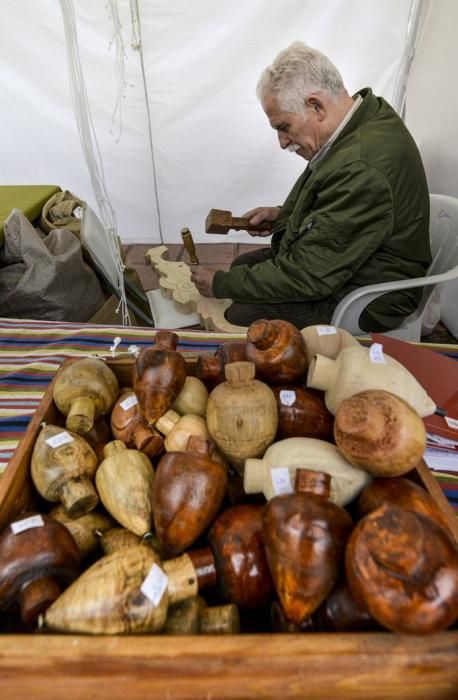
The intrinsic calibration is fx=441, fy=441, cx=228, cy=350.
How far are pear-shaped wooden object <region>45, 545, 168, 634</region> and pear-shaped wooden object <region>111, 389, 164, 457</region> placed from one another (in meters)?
0.22

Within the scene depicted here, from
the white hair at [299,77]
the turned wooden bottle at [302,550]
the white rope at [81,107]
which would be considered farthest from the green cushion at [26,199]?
the turned wooden bottle at [302,550]

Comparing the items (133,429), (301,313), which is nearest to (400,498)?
(133,429)

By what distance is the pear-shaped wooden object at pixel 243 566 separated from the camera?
1.68 ft

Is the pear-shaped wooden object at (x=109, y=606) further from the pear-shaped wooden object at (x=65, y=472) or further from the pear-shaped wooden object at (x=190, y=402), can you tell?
the pear-shaped wooden object at (x=190, y=402)

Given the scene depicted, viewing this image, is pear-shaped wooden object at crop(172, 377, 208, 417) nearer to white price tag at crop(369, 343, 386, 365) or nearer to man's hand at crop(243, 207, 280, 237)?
white price tag at crop(369, 343, 386, 365)

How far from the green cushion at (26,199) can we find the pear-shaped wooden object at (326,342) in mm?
1732

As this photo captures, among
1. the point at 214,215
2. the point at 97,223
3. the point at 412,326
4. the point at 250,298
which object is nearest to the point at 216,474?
the point at 250,298

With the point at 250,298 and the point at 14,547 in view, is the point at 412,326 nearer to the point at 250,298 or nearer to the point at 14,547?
the point at 250,298

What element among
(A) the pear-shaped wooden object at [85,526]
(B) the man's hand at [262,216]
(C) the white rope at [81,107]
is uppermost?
(C) the white rope at [81,107]

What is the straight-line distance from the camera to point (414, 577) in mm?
398

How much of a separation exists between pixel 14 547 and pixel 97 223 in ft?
5.45

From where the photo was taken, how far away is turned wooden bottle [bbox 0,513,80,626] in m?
0.48

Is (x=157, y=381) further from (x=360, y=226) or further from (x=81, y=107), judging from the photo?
(x=81, y=107)

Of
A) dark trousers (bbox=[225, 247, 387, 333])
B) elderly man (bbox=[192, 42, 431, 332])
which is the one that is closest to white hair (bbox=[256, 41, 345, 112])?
elderly man (bbox=[192, 42, 431, 332])
